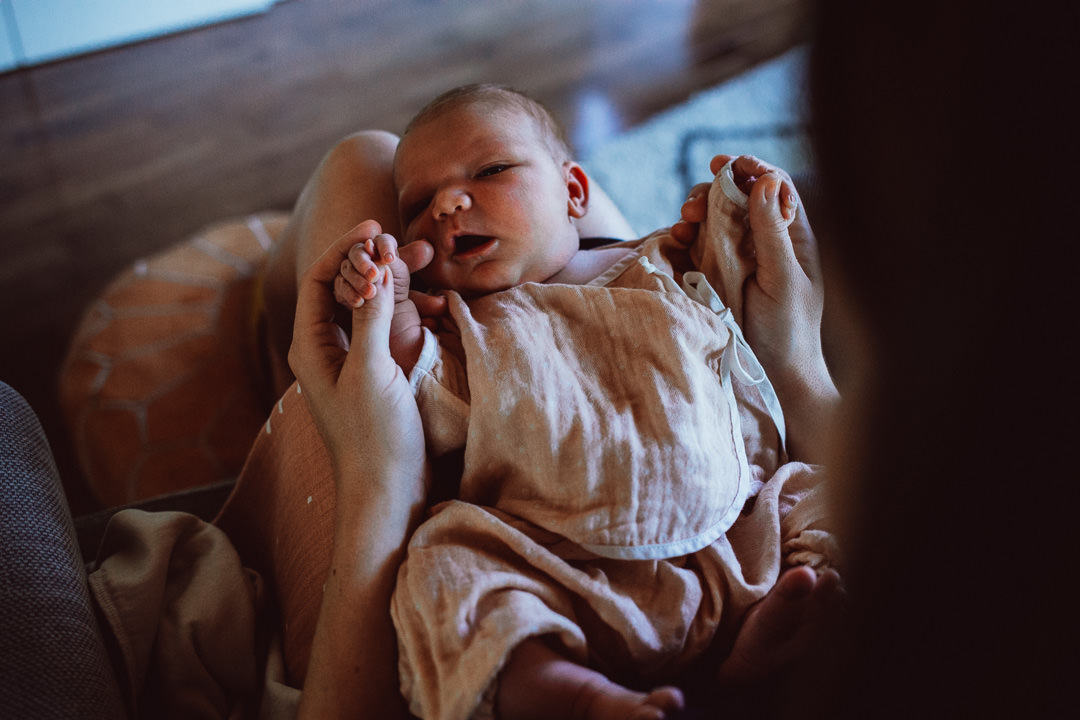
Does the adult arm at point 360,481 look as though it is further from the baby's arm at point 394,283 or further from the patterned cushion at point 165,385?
the patterned cushion at point 165,385

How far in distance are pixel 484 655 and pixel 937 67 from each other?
1.54ft

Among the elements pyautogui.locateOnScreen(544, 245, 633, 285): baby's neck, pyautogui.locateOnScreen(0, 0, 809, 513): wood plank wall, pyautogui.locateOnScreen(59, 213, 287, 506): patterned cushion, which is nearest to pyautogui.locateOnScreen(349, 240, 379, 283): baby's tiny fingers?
pyautogui.locateOnScreen(544, 245, 633, 285): baby's neck

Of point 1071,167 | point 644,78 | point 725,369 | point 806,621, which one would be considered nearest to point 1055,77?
point 1071,167

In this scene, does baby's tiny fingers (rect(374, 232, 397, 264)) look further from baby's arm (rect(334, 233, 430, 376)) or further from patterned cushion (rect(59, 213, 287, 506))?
patterned cushion (rect(59, 213, 287, 506))

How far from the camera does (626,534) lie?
65cm

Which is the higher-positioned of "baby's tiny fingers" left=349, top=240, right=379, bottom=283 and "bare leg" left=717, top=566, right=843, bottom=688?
"baby's tiny fingers" left=349, top=240, right=379, bottom=283

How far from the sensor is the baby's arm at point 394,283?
688mm

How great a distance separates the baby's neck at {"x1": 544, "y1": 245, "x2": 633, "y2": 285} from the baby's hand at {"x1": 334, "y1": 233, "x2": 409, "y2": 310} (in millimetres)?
264

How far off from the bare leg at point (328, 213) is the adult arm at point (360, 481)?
274mm

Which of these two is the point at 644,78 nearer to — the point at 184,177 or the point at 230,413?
the point at 184,177

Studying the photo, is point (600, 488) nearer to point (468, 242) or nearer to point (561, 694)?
point (561, 694)

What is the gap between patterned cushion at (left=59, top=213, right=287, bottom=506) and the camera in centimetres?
127

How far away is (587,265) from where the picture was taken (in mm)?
942

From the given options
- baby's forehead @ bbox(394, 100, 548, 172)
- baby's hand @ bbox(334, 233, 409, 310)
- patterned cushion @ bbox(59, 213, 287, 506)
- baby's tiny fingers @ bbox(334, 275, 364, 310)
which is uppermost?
baby's forehead @ bbox(394, 100, 548, 172)
